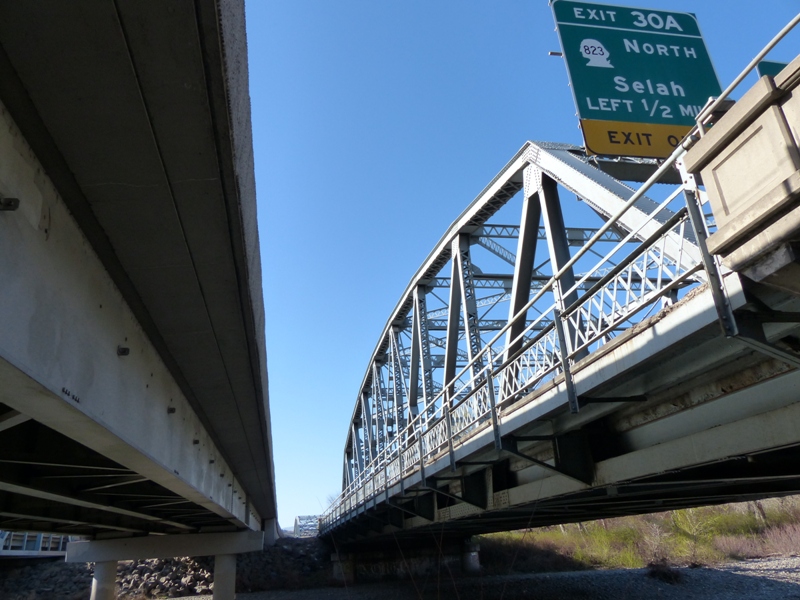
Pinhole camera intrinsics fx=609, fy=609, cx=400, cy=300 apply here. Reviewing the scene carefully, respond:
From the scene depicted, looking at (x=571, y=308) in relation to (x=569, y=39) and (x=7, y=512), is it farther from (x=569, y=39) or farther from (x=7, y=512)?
(x=7, y=512)

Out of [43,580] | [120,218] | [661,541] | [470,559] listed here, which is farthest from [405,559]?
[120,218]

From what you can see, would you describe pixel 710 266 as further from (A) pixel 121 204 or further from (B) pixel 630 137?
(B) pixel 630 137

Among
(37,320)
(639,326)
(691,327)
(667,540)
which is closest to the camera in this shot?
(37,320)

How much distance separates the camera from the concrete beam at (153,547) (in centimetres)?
2169

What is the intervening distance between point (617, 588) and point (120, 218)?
22.9 meters

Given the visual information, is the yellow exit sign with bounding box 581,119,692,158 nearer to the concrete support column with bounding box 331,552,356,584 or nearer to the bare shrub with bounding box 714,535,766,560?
the concrete support column with bounding box 331,552,356,584

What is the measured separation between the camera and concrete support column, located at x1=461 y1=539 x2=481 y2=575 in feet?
102

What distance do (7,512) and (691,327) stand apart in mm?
12567

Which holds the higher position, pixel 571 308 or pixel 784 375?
pixel 571 308

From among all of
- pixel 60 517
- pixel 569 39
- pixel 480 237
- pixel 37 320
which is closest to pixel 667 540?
pixel 480 237

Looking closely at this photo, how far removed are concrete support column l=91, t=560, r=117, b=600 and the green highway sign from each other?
22.3 meters

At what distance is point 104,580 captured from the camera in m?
21.6

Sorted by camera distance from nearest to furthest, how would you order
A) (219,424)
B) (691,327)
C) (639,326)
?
(691,327), (639,326), (219,424)

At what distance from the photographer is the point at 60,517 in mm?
14266
